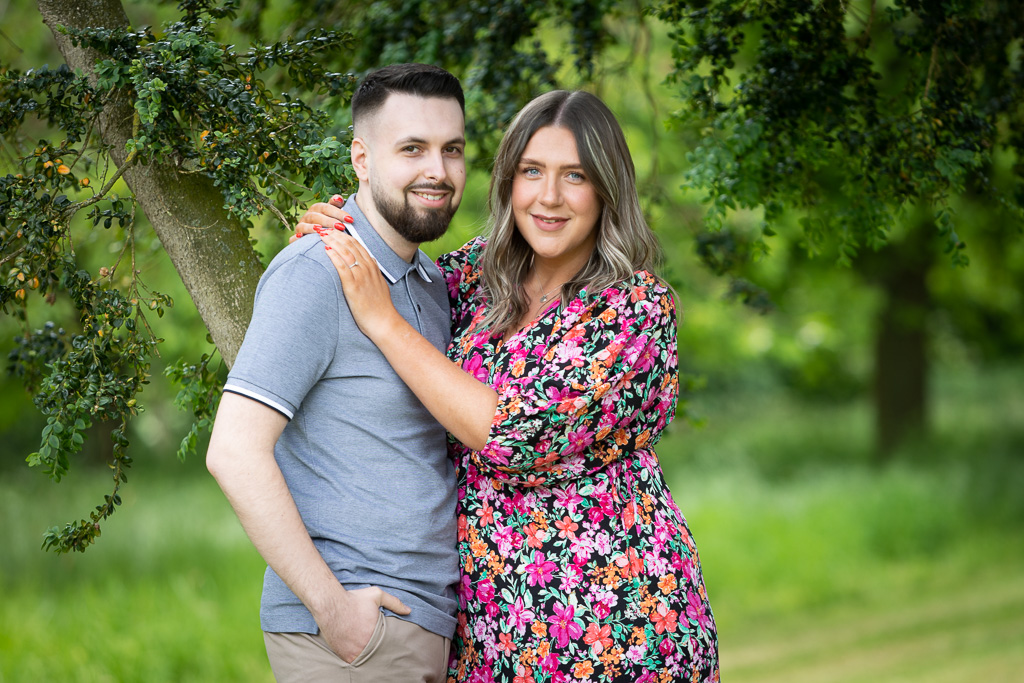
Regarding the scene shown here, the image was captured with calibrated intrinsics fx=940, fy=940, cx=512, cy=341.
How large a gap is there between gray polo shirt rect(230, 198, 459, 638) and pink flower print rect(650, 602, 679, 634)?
1.85 ft

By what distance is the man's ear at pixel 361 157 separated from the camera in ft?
8.48

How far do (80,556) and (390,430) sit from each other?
7.04 m

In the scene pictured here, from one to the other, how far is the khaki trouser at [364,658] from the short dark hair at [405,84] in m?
→ 1.36

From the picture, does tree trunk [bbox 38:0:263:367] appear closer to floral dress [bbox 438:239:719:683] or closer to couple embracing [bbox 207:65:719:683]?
couple embracing [bbox 207:65:719:683]

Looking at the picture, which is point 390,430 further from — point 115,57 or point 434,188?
A: point 115,57

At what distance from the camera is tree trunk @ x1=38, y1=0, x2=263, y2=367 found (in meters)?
2.79

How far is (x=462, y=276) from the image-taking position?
9.98 ft

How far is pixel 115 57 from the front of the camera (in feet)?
8.48

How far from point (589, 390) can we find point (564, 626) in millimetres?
644

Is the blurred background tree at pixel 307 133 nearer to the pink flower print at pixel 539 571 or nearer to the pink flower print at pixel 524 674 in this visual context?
the pink flower print at pixel 539 571

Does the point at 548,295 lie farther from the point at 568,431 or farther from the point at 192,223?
the point at 192,223

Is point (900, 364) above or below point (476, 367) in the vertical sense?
above

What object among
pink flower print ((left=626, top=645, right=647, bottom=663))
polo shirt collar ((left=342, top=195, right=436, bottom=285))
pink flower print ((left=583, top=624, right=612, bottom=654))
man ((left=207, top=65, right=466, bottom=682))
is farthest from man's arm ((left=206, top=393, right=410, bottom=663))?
pink flower print ((left=626, top=645, right=647, bottom=663))

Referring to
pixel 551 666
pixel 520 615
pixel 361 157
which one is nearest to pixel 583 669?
pixel 551 666
